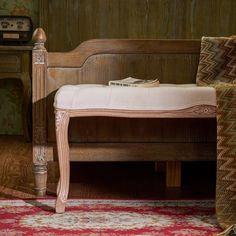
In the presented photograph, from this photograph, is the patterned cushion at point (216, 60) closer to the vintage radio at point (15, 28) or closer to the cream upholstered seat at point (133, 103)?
the cream upholstered seat at point (133, 103)

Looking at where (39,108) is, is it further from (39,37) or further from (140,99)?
(140,99)

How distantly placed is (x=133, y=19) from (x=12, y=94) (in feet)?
4.14

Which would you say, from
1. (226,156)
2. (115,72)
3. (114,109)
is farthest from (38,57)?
(226,156)

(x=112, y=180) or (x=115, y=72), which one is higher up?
(x=115, y=72)

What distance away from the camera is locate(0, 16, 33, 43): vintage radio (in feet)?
15.2

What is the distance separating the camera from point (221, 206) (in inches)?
86.0

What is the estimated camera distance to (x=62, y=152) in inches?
92.4

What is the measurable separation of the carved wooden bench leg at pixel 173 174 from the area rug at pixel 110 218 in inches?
13.9

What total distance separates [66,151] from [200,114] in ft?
1.94

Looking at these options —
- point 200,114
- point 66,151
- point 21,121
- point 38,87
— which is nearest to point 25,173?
point 38,87

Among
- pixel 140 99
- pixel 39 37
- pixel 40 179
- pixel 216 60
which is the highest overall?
pixel 39 37

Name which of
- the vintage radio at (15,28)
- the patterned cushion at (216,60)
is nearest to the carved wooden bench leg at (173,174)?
the patterned cushion at (216,60)

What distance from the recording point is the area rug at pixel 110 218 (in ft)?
6.79

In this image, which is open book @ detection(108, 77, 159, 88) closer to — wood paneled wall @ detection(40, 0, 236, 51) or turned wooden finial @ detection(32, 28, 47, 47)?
turned wooden finial @ detection(32, 28, 47, 47)
